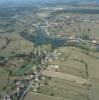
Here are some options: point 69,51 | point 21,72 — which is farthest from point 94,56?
point 21,72

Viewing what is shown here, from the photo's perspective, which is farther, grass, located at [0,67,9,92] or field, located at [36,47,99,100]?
grass, located at [0,67,9,92]

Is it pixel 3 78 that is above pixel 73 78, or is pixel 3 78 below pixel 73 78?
below

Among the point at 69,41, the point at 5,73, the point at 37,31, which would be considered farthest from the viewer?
the point at 37,31

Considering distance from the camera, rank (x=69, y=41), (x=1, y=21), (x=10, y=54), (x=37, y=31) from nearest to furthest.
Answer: (x=10, y=54) < (x=69, y=41) < (x=37, y=31) < (x=1, y=21)

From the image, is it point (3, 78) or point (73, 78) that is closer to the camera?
point (73, 78)

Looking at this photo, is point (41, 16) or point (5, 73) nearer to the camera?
point (5, 73)

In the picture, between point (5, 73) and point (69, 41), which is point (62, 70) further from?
point (69, 41)

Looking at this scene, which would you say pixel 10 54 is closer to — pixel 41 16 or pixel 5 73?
pixel 5 73

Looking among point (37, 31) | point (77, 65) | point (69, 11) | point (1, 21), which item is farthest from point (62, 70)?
point (69, 11)

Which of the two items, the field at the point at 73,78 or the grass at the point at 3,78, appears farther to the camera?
the grass at the point at 3,78
